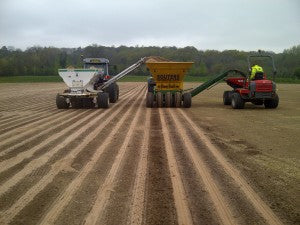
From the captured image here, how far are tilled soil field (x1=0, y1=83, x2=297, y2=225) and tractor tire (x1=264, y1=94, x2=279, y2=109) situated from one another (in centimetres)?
707

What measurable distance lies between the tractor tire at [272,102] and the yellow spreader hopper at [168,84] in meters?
3.14

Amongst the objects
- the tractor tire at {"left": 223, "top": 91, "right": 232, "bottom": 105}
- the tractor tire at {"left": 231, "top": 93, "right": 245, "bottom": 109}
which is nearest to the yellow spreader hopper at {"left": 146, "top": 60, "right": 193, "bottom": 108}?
the tractor tire at {"left": 231, "top": 93, "right": 245, "bottom": 109}

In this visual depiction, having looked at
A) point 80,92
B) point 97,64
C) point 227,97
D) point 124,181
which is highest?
point 97,64

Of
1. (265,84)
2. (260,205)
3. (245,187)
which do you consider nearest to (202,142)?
(245,187)

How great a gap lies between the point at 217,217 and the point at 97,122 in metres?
7.51

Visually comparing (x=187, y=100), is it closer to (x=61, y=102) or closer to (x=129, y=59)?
(x=61, y=102)

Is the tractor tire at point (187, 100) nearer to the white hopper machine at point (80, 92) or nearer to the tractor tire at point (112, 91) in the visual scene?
the white hopper machine at point (80, 92)

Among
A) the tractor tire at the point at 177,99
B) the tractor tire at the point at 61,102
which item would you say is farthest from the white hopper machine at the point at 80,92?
the tractor tire at the point at 177,99

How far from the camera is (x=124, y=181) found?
536cm

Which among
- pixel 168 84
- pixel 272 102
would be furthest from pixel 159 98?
pixel 272 102

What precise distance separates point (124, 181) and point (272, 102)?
11.5 metres

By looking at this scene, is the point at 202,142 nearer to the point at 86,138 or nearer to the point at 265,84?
the point at 86,138

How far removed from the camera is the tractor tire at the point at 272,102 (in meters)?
15.3

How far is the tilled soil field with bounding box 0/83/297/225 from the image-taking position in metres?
4.18
